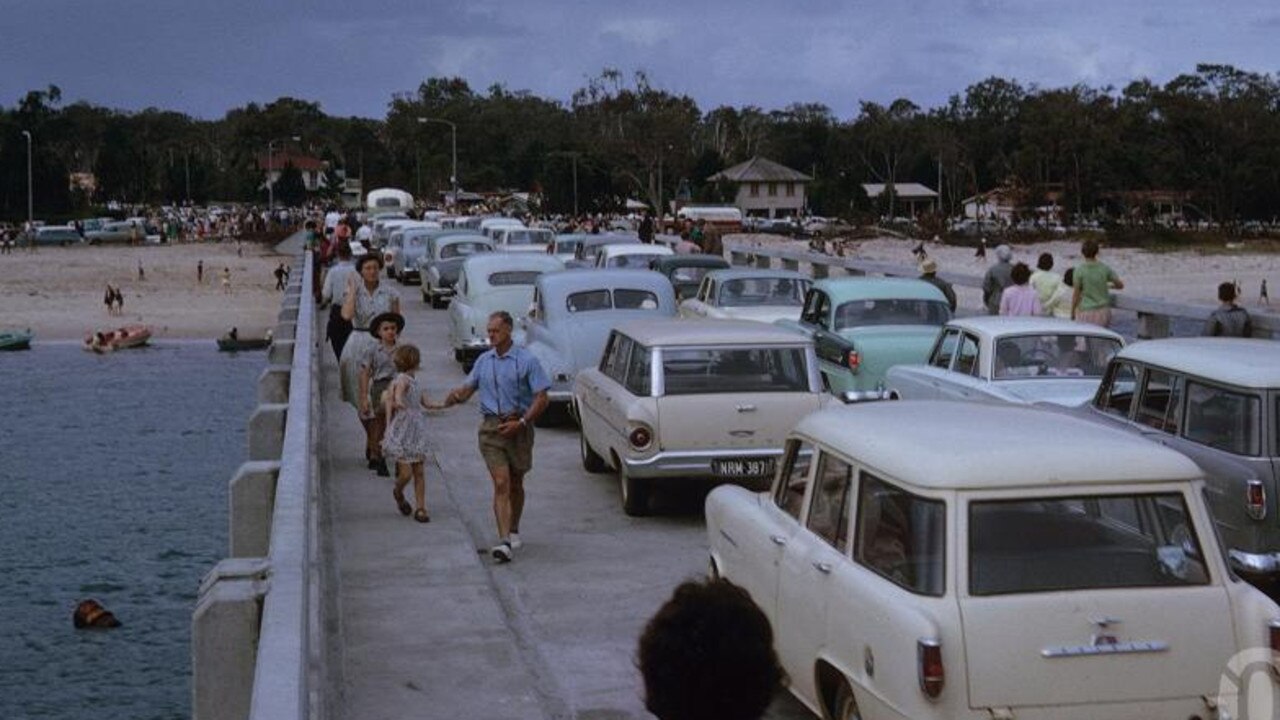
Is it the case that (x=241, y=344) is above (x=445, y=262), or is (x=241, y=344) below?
below

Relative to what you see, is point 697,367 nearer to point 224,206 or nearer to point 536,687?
point 536,687

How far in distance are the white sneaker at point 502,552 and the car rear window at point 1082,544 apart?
19.7ft

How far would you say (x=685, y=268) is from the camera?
29625 mm

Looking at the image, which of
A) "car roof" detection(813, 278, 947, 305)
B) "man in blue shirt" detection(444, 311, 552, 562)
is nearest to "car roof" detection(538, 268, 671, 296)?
"car roof" detection(813, 278, 947, 305)

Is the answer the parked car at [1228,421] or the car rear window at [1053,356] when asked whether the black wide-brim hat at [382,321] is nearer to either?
the car rear window at [1053,356]

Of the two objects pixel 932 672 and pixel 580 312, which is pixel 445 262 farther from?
pixel 932 672

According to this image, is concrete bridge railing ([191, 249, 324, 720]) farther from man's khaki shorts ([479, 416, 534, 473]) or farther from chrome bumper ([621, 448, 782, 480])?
chrome bumper ([621, 448, 782, 480])

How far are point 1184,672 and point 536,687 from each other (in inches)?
142

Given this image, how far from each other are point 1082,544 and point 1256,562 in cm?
375

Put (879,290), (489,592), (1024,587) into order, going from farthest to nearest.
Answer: (879,290) < (489,592) < (1024,587)

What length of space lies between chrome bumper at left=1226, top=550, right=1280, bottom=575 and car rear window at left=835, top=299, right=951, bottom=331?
8780 millimetres

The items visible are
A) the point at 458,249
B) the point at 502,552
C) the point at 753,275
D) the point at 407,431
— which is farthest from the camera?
the point at 458,249

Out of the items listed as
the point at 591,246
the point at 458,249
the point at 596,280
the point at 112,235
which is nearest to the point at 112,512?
the point at 458,249

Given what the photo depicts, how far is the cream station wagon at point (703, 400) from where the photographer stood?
13.6 m
